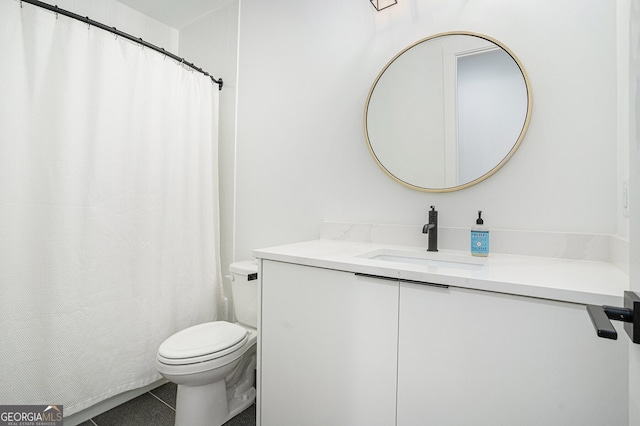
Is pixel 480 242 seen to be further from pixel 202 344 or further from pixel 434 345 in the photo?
pixel 202 344

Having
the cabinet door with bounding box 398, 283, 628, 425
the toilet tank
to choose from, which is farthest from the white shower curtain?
the cabinet door with bounding box 398, 283, 628, 425

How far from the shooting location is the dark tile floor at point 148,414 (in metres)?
1.56

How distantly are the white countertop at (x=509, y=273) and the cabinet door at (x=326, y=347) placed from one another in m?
0.04

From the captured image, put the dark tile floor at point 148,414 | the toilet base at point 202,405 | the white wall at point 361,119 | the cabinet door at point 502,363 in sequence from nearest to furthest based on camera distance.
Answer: the cabinet door at point 502,363
the white wall at point 361,119
the toilet base at point 202,405
the dark tile floor at point 148,414

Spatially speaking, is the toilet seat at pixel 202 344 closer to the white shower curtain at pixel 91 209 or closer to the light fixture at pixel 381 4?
the white shower curtain at pixel 91 209

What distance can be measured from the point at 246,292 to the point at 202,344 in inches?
16.0

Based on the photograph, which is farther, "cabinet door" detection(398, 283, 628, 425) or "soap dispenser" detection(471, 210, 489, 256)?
"soap dispenser" detection(471, 210, 489, 256)

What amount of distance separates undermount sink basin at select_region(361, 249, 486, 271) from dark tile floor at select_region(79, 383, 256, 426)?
109 cm

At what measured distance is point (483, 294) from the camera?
0.87 meters

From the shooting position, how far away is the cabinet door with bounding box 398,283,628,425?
0.75 meters

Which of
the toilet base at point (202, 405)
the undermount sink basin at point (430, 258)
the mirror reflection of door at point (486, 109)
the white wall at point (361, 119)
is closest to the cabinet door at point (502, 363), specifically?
the undermount sink basin at point (430, 258)

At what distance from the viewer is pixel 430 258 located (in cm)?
133

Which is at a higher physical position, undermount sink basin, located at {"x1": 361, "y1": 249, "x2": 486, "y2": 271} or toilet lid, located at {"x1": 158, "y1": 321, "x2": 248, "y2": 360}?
undermount sink basin, located at {"x1": 361, "y1": 249, "x2": 486, "y2": 271}

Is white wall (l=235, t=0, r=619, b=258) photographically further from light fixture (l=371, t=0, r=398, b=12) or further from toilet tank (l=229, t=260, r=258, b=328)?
toilet tank (l=229, t=260, r=258, b=328)
